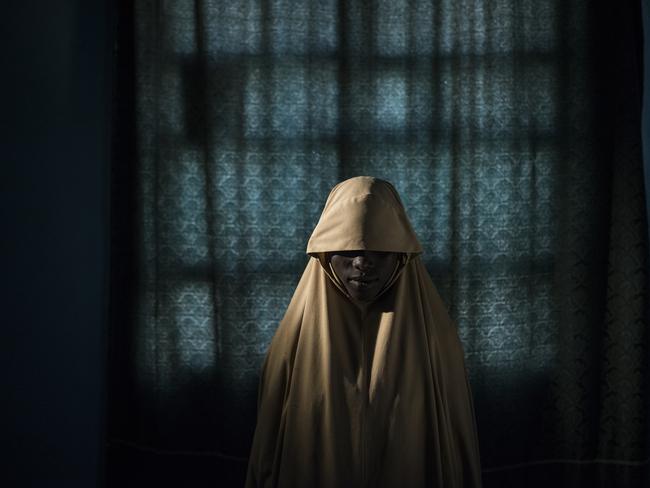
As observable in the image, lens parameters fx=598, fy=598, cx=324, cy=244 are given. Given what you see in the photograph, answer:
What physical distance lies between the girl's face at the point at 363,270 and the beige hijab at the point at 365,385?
0.03 m

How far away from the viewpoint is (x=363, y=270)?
1378mm

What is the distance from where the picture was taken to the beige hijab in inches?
54.8

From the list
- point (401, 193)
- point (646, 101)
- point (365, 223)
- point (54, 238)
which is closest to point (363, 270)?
point (365, 223)

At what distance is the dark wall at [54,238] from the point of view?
1.85 meters

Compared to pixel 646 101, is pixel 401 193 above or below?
below

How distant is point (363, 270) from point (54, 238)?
122 cm

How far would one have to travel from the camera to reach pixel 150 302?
2.32 meters

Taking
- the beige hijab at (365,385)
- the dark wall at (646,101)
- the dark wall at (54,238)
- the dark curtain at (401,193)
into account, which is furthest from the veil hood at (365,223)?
the dark wall at (646,101)

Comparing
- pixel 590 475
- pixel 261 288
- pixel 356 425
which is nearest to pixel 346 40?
pixel 261 288

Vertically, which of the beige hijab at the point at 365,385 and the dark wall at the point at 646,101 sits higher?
the dark wall at the point at 646,101

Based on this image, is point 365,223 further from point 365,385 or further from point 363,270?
point 365,385

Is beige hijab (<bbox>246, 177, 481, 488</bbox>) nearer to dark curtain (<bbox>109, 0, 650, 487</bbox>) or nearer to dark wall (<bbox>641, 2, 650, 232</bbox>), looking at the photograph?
dark curtain (<bbox>109, 0, 650, 487</bbox>)

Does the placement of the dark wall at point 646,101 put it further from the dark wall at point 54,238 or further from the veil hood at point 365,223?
the dark wall at point 54,238

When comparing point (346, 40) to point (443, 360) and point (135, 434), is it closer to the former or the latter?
point (443, 360)
